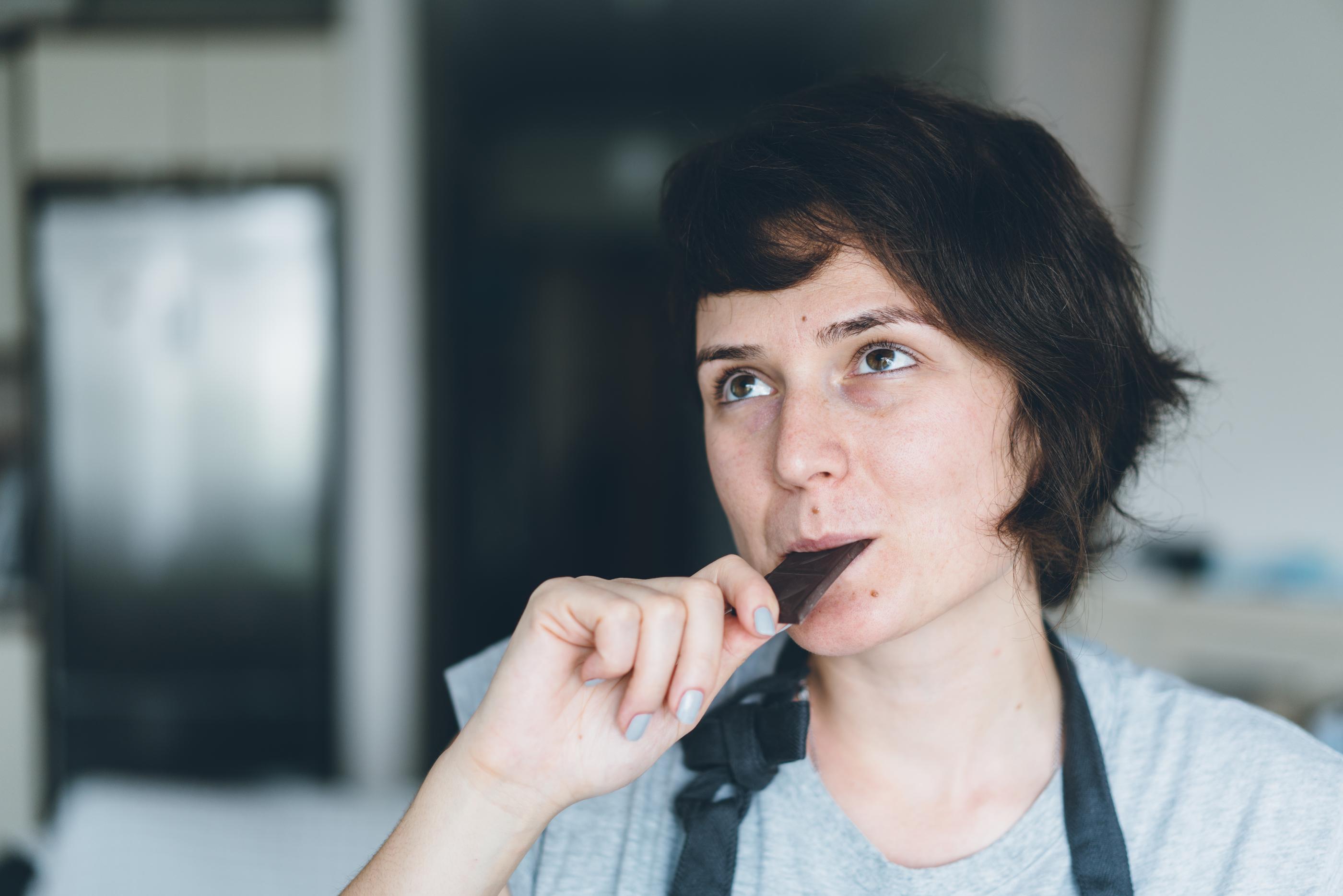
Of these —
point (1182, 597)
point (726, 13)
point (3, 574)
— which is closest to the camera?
point (1182, 597)

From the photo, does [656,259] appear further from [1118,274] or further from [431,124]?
[1118,274]

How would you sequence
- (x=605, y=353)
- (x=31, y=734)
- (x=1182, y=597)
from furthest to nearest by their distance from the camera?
(x=605, y=353), (x=31, y=734), (x=1182, y=597)

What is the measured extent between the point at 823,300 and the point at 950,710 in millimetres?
468

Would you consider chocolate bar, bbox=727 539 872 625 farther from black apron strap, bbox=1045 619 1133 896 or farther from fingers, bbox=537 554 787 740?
black apron strap, bbox=1045 619 1133 896

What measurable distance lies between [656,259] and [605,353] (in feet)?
1.42

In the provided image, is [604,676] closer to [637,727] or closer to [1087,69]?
[637,727]

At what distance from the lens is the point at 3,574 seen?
316 centimetres

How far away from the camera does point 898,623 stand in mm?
880

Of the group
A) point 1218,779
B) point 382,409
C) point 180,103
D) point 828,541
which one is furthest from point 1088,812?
point 180,103

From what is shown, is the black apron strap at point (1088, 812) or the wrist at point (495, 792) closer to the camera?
the wrist at point (495, 792)

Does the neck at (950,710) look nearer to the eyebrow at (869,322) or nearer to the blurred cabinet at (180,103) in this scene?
the eyebrow at (869,322)

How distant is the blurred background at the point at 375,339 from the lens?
98.4 inches

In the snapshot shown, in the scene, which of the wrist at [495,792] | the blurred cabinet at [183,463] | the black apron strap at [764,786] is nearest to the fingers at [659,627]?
the wrist at [495,792]

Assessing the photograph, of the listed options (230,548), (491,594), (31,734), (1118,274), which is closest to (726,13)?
(491,594)
